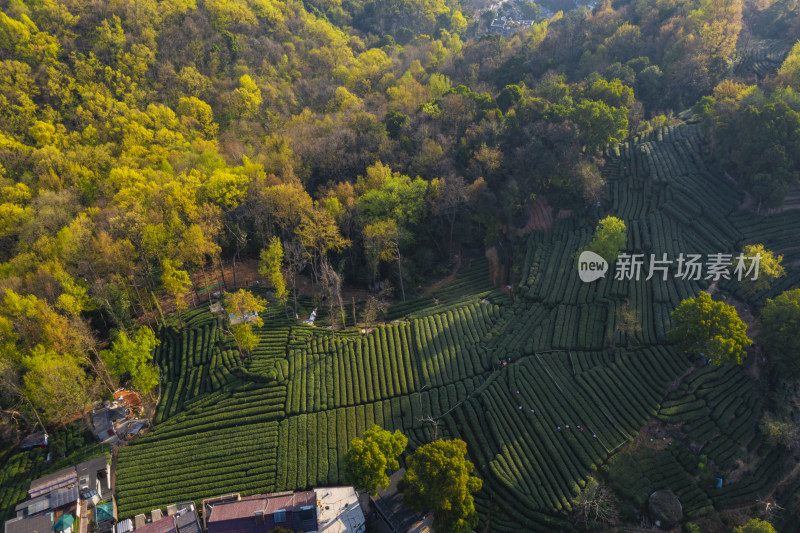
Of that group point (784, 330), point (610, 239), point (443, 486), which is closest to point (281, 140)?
point (610, 239)

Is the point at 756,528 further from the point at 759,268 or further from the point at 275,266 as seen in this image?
the point at 275,266

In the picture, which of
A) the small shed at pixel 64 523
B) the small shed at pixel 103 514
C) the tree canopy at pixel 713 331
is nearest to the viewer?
the small shed at pixel 64 523

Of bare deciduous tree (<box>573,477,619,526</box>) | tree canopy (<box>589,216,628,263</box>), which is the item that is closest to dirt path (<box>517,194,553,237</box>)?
tree canopy (<box>589,216,628,263</box>)

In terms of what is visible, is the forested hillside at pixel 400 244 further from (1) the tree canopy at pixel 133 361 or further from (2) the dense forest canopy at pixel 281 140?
(2) the dense forest canopy at pixel 281 140

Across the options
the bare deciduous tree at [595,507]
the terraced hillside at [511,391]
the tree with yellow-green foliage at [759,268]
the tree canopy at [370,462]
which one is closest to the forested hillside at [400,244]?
the terraced hillside at [511,391]

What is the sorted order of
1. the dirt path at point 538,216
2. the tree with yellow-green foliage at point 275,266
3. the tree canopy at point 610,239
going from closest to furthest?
the tree canopy at point 610,239 < the tree with yellow-green foliage at point 275,266 < the dirt path at point 538,216

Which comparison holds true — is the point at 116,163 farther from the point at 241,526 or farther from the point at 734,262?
the point at 734,262

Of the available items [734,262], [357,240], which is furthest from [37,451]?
[734,262]
